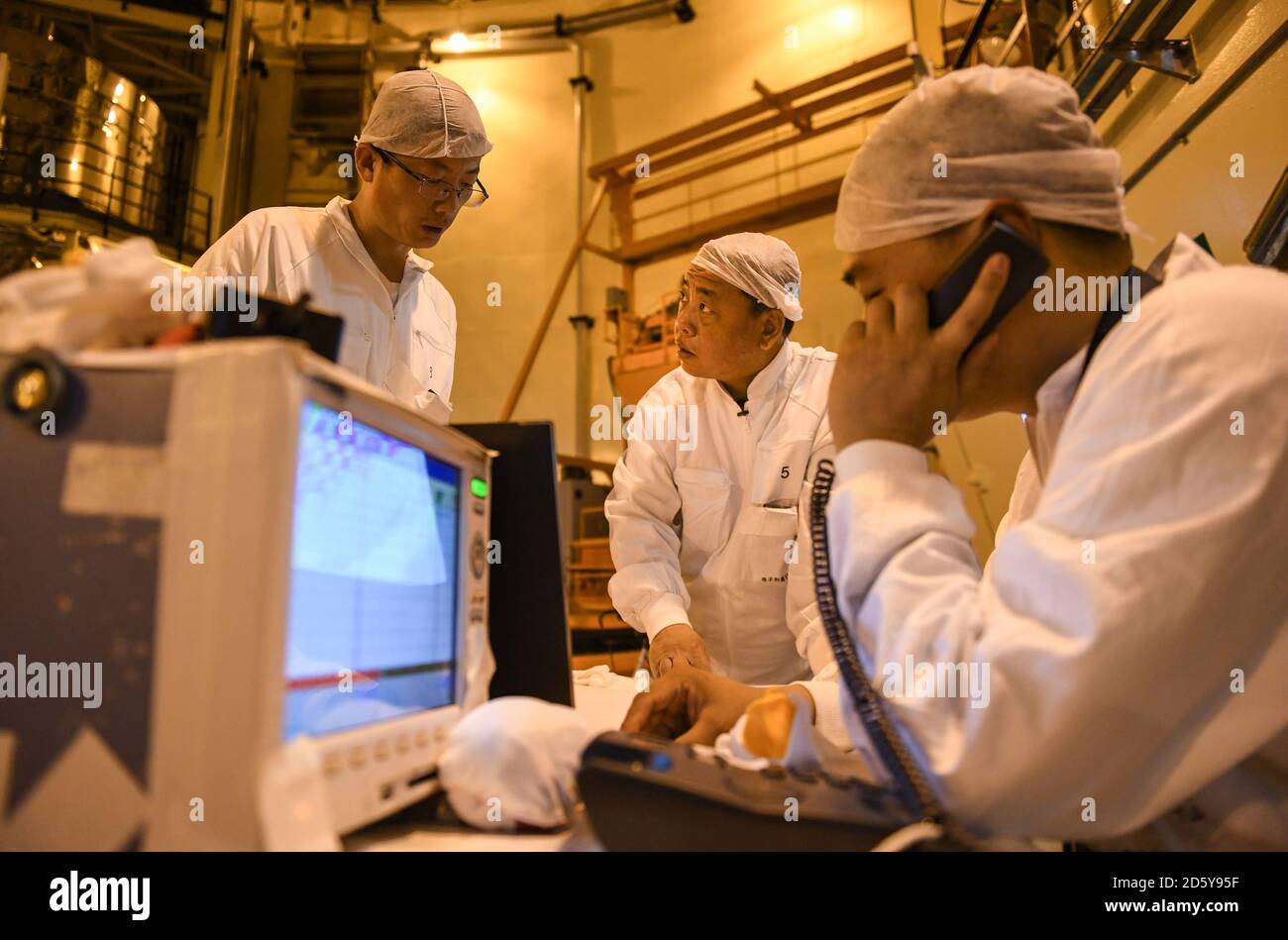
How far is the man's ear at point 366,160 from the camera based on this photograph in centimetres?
173

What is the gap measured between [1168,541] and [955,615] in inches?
6.1

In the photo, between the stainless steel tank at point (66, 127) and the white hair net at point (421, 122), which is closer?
the white hair net at point (421, 122)

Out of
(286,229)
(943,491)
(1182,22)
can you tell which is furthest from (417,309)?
(1182,22)

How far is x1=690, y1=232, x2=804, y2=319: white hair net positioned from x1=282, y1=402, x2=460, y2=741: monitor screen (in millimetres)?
1161

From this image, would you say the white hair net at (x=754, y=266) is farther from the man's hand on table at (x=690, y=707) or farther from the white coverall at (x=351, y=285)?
the man's hand on table at (x=690, y=707)

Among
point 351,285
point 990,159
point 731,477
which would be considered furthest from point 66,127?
point 990,159

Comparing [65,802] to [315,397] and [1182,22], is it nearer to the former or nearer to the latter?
[315,397]

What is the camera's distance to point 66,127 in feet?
10.9

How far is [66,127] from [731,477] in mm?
3524

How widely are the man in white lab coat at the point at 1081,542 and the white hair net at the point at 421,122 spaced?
1.23 metres

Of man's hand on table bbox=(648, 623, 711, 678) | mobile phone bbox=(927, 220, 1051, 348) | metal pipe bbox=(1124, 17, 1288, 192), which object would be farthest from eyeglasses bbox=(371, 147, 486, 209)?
metal pipe bbox=(1124, 17, 1288, 192)

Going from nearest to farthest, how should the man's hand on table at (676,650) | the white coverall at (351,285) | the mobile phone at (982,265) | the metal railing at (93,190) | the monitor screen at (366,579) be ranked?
the monitor screen at (366,579) < the mobile phone at (982,265) < the man's hand on table at (676,650) < the white coverall at (351,285) < the metal railing at (93,190)

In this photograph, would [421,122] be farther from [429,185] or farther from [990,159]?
[990,159]

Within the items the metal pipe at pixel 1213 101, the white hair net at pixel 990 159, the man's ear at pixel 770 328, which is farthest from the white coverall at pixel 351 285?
the metal pipe at pixel 1213 101
